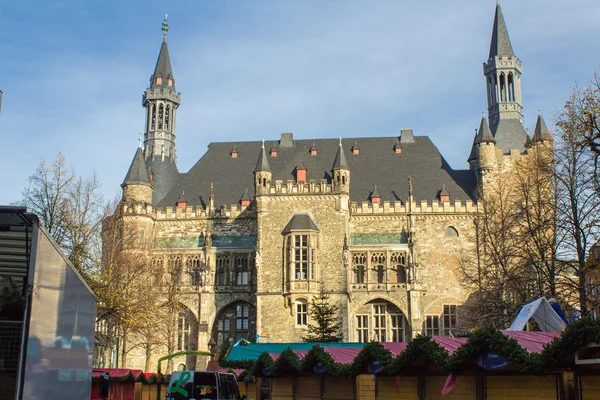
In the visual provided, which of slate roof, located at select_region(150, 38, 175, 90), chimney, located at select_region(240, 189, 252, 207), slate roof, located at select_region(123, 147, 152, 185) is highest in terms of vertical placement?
slate roof, located at select_region(150, 38, 175, 90)

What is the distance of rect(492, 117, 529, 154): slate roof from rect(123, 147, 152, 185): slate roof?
2261cm

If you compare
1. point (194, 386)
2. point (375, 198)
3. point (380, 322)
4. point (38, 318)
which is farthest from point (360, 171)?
point (38, 318)

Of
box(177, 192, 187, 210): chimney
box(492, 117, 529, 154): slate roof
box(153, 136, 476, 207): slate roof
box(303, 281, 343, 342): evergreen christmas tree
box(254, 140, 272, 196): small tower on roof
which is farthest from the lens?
box(492, 117, 529, 154): slate roof

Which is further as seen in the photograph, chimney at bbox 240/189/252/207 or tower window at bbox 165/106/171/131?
tower window at bbox 165/106/171/131

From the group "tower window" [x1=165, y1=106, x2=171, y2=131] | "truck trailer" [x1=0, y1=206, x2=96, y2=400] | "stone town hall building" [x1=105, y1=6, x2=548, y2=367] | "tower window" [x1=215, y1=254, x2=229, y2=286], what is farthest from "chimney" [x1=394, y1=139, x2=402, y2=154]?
"truck trailer" [x1=0, y1=206, x2=96, y2=400]

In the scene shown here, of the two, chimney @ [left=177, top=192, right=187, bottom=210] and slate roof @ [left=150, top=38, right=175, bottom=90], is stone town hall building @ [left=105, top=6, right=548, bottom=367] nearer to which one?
chimney @ [left=177, top=192, right=187, bottom=210]

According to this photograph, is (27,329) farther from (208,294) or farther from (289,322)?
(208,294)

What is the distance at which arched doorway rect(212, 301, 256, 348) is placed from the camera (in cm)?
4106

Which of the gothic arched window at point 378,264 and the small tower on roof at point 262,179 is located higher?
the small tower on roof at point 262,179

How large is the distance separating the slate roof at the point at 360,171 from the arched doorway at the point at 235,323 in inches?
273

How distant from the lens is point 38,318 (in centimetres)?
720

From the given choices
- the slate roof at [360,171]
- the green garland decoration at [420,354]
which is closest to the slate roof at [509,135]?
the slate roof at [360,171]

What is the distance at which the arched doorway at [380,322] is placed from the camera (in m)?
40.2

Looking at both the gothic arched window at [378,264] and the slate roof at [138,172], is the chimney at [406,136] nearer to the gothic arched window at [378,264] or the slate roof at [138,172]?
the gothic arched window at [378,264]
